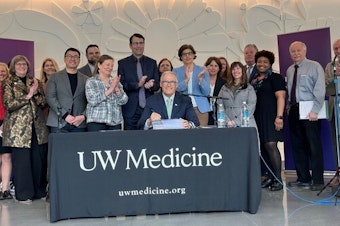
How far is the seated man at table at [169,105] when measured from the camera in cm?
360

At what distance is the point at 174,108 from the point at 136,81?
2.68 feet

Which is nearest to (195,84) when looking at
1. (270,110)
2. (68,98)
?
(270,110)

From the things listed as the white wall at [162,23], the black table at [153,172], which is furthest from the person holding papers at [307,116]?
the white wall at [162,23]

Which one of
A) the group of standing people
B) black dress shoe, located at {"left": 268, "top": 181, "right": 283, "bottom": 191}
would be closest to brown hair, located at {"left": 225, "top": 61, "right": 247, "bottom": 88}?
the group of standing people

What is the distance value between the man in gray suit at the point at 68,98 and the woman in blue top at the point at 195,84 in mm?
1014

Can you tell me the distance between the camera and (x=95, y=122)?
12.4ft

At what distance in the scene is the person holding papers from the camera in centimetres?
426

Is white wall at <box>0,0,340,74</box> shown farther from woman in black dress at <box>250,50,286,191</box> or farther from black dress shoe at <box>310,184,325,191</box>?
black dress shoe at <box>310,184,325,191</box>

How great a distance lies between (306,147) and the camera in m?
4.62

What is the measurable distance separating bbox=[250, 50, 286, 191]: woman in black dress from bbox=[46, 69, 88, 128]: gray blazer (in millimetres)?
1886

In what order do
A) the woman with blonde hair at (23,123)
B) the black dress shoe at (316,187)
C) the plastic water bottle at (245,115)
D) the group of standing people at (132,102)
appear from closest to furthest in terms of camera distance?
the plastic water bottle at (245,115), the group of standing people at (132,102), the woman with blonde hair at (23,123), the black dress shoe at (316,187)

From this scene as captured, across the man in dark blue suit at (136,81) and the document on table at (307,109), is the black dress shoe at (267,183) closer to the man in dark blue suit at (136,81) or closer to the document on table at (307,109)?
the document on table at (307,109)

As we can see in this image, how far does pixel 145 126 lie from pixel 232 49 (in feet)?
11.3

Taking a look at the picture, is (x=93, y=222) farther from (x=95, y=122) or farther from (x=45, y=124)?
(x=45, y=124)
